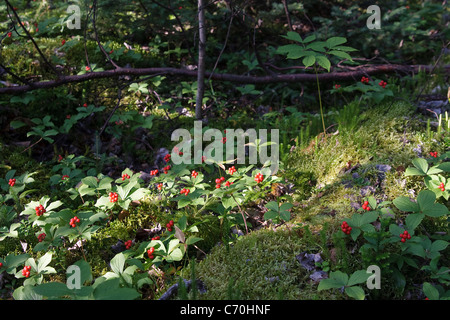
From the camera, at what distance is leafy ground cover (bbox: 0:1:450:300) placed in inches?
83.0

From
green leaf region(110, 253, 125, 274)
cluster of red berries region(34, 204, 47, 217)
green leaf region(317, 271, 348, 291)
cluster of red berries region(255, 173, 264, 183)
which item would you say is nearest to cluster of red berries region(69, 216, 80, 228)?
cluster of red berries region(34, 204, 47, 217)

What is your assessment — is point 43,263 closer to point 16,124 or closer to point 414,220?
point 16,124

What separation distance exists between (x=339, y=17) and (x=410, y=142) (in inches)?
110

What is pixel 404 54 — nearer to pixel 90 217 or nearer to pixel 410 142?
pixel 410 142

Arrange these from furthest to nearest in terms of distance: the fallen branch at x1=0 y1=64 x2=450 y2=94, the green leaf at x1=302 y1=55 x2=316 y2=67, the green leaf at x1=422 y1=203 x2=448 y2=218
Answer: the fallen branch at x1=0 y1=64 x2=450 y2=94 < the green leaf at x1=302 y1=55 x2=316 y2=67 < the green leaf at x1=422 y1=203 x2=448 y2=218

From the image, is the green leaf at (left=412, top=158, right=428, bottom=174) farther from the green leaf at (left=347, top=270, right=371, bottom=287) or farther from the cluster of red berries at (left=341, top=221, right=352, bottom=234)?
the green leaf at (left=347, top=270, right=371, bottom=287)

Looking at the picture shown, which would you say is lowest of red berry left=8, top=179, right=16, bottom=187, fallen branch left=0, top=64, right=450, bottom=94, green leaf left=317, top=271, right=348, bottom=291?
green leaf left=317, top=271, right=348, bottom=291

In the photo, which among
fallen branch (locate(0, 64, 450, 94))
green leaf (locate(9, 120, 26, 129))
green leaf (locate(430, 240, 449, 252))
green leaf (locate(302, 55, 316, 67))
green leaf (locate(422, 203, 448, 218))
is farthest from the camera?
fallen branch (locate(0, 64, 450, 94))

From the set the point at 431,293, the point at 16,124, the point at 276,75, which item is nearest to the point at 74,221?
the point at 16,124

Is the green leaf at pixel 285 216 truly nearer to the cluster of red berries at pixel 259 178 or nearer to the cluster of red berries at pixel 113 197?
the cluster of red berries at pixel 259 178

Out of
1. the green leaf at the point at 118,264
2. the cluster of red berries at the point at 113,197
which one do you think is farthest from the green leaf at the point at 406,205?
the cluster of red berries at the point at 113,197

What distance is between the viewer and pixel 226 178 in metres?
3.40

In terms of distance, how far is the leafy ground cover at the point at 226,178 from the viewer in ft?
6.92

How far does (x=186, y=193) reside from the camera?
2742mm
